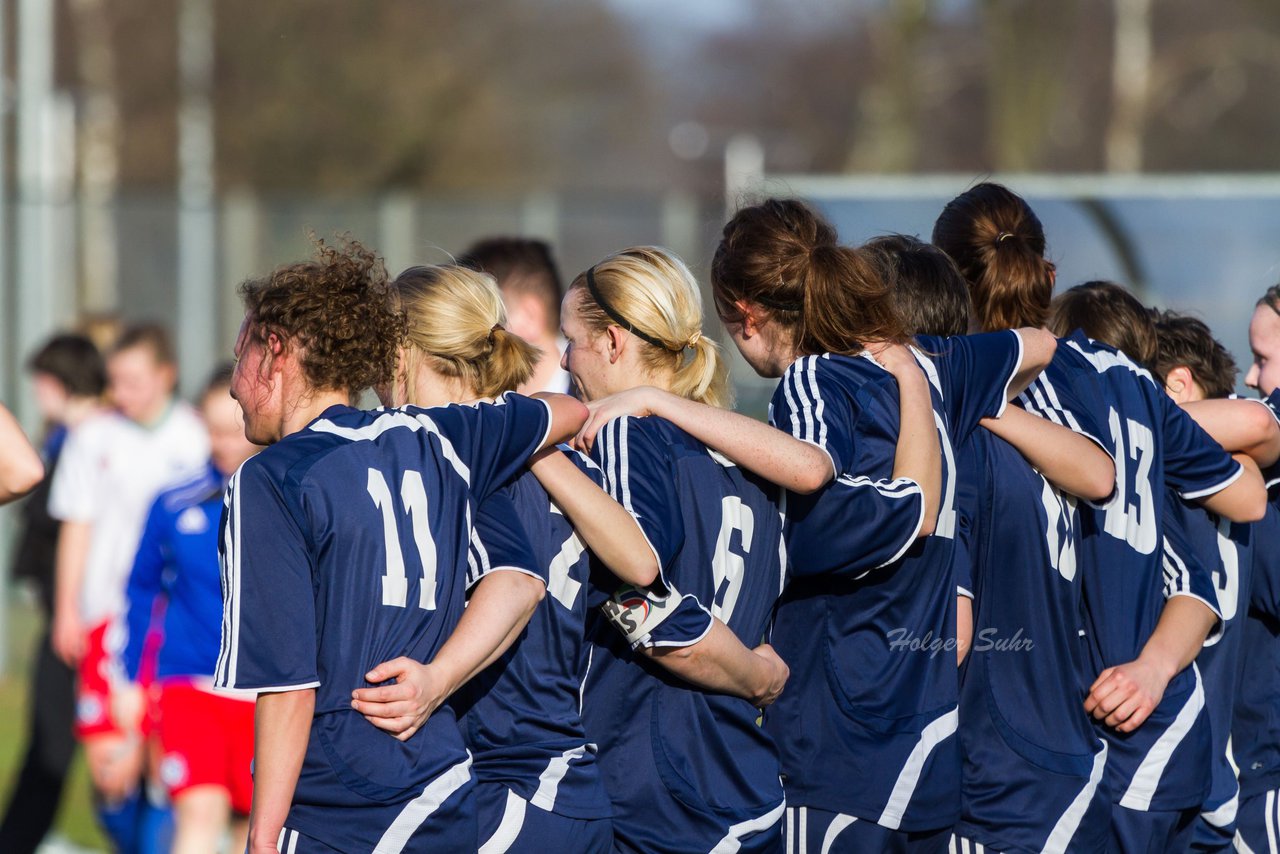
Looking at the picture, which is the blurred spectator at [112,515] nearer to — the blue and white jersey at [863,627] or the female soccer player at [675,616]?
the female soccer player at [675,616]

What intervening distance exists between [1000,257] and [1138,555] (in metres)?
0.70

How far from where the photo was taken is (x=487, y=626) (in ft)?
7.97

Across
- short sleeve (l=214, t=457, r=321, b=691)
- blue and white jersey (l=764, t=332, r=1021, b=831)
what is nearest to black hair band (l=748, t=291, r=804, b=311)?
blue and white jersey (l=764, t=332, r=1021, b=831)

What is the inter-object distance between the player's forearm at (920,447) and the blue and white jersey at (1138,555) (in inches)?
18.5

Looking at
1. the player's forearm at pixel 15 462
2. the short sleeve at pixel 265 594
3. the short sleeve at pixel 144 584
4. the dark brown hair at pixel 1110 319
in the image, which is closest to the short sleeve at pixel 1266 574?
the dark brown hair at pixel 1110 319

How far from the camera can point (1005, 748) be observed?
2.92 meters

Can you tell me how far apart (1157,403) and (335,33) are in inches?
1108

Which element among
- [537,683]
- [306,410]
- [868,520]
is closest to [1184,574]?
[868,520]

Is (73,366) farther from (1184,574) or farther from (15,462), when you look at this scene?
(1184,574)

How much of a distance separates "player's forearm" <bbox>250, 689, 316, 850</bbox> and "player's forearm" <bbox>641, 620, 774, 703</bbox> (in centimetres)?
63

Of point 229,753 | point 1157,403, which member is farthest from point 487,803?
point 229,753

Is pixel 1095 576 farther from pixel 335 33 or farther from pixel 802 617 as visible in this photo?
pixel 335 33

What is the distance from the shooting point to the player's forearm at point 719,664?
259 cm

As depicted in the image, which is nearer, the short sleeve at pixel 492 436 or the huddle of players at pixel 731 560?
the huddle of players at pixel 731 560
